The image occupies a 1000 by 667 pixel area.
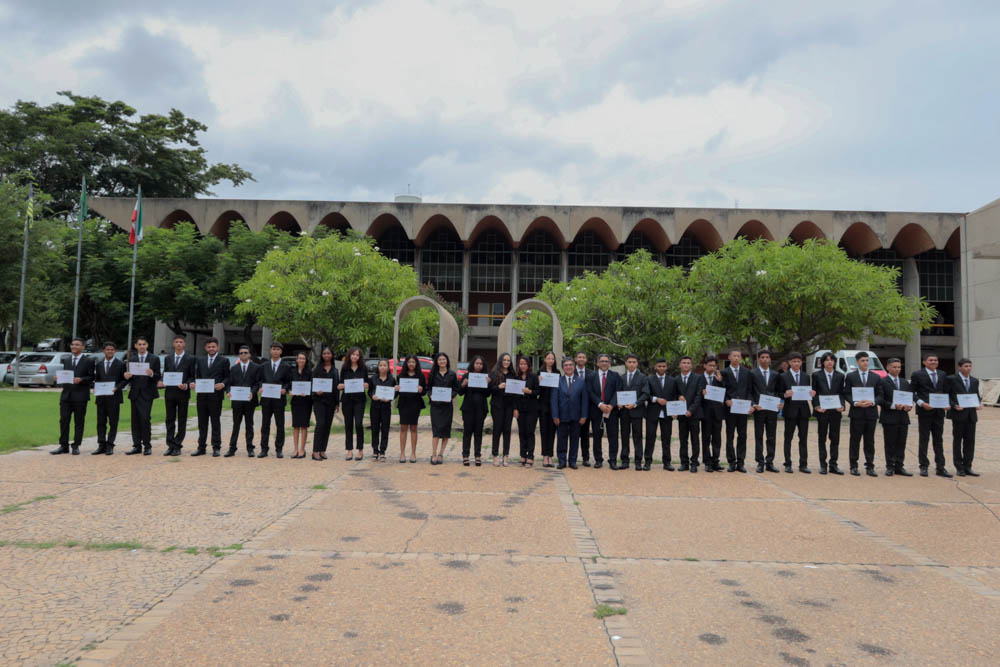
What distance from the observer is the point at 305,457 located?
10.9 meters

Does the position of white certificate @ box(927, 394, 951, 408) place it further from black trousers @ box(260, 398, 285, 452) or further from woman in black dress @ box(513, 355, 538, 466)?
black trousers @ box(260, 398, 285, 452)

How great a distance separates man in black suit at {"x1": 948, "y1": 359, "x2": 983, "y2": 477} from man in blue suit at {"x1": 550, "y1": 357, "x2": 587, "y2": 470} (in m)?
5.44

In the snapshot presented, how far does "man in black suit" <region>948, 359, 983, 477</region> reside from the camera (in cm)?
1016

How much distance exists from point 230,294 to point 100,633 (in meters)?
33.4

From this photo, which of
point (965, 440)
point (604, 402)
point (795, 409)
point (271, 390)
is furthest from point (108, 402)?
point (965, 440)

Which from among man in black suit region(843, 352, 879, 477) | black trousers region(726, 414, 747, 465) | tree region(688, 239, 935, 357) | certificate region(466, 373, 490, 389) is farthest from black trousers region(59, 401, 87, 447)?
tree region(688, 239, 935, 357)

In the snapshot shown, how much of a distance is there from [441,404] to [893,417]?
6.74 meters

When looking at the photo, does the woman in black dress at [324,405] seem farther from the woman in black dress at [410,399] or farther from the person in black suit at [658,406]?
the person in black suit at [658,406]

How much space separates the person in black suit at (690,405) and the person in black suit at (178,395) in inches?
300

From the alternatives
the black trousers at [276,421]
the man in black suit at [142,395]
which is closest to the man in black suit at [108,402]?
the man in black suit at [142,395]

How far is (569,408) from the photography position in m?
10.3

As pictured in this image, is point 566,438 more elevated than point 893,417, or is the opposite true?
point 893,417

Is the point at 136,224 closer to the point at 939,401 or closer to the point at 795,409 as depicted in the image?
the point at 795,409

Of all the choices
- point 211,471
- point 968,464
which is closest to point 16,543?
point 211,471
